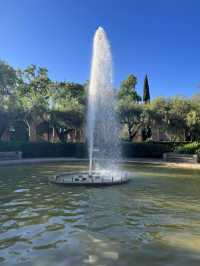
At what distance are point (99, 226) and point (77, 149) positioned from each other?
19.0 meters

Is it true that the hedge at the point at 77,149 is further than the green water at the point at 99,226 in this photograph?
Yes

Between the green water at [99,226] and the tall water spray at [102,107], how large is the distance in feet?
16.0

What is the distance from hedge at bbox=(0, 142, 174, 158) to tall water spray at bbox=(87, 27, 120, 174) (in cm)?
135

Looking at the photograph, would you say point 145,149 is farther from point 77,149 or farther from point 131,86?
point 131,86

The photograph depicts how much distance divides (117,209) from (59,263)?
11.0ft

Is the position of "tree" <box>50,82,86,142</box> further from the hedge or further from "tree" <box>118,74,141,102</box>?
"tree" <box>118,74,141,102</box>

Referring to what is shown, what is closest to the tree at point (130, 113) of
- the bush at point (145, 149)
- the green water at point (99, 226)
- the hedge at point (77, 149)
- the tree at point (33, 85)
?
the hedge at point (77, 149)

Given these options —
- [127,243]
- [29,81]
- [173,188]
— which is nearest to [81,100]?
[29,81]

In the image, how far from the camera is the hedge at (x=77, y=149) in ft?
76.2

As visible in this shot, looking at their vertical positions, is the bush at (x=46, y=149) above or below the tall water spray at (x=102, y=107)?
below

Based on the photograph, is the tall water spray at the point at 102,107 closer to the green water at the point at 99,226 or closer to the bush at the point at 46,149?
the bush at the point at 46,149

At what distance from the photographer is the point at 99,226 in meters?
5.84

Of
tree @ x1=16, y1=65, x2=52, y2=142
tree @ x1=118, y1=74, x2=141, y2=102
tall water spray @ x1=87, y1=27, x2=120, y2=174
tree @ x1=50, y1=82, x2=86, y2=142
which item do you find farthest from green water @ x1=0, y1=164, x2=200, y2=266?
tree @ x1=118, y1=74, x2=141, y2=102

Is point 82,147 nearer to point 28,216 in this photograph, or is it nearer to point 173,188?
point 173,188
